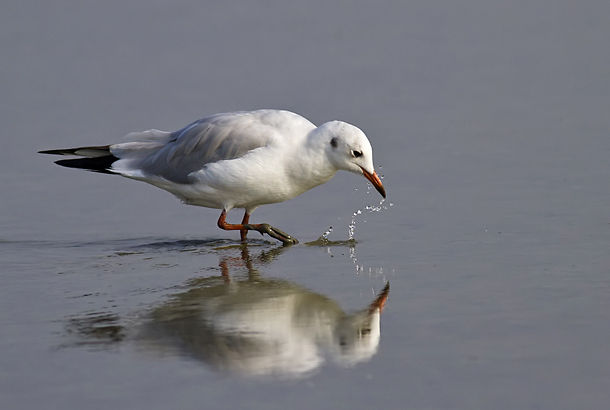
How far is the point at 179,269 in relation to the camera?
7.07 m

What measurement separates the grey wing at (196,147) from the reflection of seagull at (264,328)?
1.74 m

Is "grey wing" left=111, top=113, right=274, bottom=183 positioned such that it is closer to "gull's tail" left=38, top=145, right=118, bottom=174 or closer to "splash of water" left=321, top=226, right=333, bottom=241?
"gull's tail" left=38, top=145, right=118, bottom=174

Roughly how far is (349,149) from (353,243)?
67 cm

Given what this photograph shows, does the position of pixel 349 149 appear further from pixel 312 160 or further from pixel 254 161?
pixel 254 161

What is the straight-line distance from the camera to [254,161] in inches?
310

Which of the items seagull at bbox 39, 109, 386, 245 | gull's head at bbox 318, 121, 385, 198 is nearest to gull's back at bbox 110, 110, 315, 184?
seagull at bbox 39, 109, 386, 245

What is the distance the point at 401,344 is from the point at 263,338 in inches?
26.8

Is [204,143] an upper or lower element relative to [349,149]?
upper

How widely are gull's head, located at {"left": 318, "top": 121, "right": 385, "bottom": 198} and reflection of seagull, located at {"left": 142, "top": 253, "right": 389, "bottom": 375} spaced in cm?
151

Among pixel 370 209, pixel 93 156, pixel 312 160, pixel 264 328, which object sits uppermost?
pixel 93 156

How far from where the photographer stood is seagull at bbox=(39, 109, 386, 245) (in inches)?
306

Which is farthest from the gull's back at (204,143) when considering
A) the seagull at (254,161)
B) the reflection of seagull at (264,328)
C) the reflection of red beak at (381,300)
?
the reflection of red beak at (381,300)

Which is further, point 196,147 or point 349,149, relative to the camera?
point 196,147

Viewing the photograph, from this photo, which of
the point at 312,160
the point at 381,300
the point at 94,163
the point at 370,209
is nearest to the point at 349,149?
the point at 312,160
